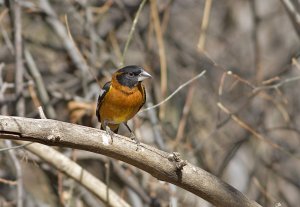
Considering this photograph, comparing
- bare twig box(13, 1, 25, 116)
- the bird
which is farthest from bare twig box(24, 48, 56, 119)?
the bird

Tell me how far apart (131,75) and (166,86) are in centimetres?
207

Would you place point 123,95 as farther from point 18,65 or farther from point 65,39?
point 65,39

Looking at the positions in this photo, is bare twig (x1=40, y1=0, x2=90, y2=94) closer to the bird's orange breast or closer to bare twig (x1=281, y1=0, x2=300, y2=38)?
the bird's orange breast

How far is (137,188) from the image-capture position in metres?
6.17

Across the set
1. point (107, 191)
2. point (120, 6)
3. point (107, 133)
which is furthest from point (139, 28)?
point (107, 133)

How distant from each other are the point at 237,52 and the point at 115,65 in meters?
2.98

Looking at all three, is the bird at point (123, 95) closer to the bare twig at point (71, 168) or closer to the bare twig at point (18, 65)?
the bare twig at point (71, 168)

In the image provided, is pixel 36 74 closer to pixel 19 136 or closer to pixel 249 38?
pixel 19 136

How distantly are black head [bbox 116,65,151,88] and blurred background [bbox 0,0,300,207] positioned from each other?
1.25 feet

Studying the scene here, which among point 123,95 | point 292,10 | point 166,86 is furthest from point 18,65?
point 292,10

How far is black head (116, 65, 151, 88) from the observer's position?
18.2 ft

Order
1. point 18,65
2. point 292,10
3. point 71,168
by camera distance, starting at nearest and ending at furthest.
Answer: point 71,168, point 292,10, point 18,65

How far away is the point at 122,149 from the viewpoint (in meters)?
3.82

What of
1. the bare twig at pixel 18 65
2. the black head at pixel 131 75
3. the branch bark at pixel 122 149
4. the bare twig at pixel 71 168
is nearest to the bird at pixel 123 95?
the black head at pixel 131 75
